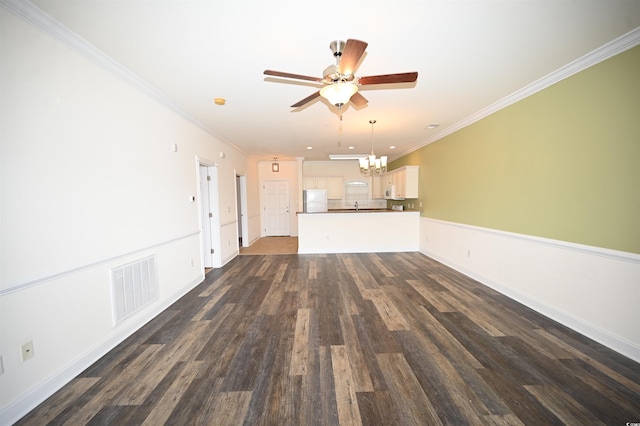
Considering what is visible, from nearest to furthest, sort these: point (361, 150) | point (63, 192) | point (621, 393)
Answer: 1. point (621, 393)
2. point (63, 192)
3. point (361, 150)

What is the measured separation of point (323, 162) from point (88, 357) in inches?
297

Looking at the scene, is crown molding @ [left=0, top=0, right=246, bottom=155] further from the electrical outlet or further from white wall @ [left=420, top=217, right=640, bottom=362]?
white wall @ [left=420, top=217, right=640, bottom=362]

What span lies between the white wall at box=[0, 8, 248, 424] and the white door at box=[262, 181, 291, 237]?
18.1 ft

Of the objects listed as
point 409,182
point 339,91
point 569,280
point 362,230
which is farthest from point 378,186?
point 339,91

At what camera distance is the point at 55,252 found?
174 centimetres

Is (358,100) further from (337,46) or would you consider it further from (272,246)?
(272,246)

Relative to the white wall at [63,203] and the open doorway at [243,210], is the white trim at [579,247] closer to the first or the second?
the white wall at [63,203]

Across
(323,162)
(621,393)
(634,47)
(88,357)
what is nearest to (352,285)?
(621,393)

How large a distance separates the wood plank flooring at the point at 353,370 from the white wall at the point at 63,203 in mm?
259

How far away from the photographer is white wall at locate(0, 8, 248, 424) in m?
1.50

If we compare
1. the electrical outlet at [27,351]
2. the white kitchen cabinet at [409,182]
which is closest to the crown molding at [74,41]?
the electrical outlet at [27,351]

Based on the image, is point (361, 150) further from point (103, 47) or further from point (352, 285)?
point (103, 47)

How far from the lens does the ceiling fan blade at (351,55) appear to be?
1506mm

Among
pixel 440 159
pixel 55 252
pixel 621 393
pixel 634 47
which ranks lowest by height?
pixel 621 393
